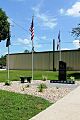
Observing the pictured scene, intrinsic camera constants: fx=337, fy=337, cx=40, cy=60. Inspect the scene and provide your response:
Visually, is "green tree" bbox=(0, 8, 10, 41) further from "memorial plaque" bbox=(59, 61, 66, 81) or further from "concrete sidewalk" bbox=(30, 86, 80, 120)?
"concrete sidewalk" bbox=(30, 86, 80, 120)

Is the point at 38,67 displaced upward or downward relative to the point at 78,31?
downward

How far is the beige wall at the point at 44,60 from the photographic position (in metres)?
84.1

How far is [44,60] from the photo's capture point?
91.4 meters

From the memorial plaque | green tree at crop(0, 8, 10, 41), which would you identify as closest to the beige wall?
green tree at crop(0, 8, 10, 41)

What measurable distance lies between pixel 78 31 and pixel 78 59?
30.5 metres

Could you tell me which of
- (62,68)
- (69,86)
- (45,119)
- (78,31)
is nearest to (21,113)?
(45,119)

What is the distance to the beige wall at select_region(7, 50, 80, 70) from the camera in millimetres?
84125

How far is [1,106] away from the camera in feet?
38.3

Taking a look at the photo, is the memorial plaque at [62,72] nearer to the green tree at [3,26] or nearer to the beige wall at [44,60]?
the green tree at [3,26]

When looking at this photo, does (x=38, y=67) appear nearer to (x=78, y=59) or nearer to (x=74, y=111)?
(x=78, y=59)

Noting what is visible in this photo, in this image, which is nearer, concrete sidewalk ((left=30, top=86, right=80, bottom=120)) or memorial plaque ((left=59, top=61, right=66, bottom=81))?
concrete sidewalk ((left=30, top=86, right=80, bottom=120))

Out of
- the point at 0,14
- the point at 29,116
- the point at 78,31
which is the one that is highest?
the point at 0,14

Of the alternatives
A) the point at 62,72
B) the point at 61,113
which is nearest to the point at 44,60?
the point at 62,72

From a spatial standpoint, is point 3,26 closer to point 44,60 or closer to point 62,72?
point 44,60
